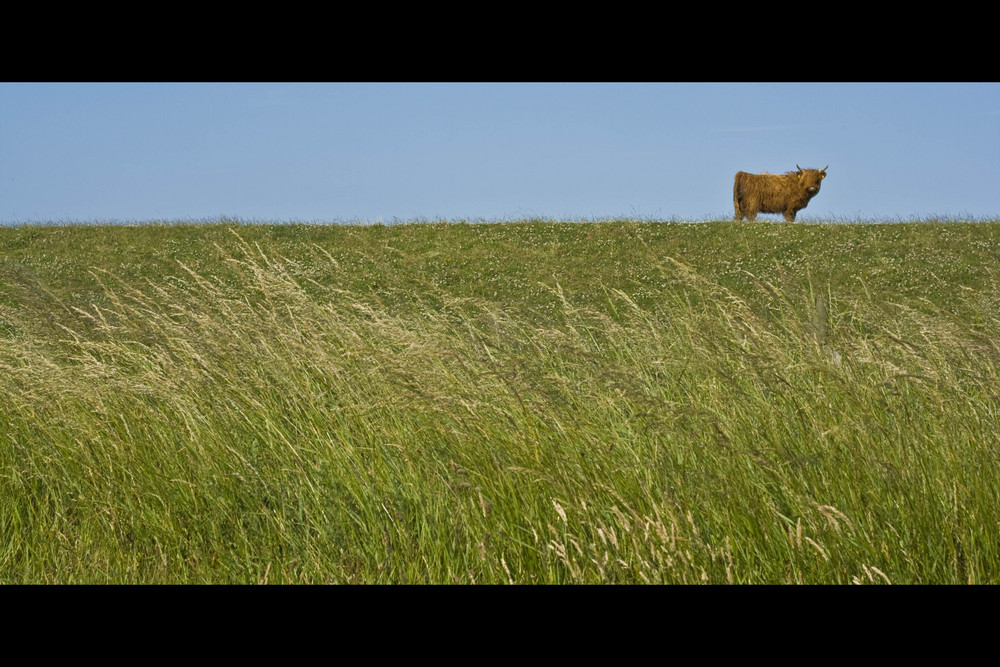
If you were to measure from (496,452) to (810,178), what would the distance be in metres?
24.6

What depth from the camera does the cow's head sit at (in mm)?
25062

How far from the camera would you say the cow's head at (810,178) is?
82.2ft

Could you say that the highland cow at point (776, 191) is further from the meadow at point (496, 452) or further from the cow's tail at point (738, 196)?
the meadow at point (496, 452)

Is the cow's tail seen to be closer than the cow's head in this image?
No

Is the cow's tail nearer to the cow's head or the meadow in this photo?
the cow's head

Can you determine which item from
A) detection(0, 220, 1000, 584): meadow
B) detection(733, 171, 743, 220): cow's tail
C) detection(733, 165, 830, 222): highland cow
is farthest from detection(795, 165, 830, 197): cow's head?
detection(0, 220, 1000, 584): meadow

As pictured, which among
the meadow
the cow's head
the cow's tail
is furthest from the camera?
the cow's tail

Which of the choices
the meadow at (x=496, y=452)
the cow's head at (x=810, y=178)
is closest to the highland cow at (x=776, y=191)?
the cow's head at (x=810, y=178)

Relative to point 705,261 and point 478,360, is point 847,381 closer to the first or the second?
point 478,360
